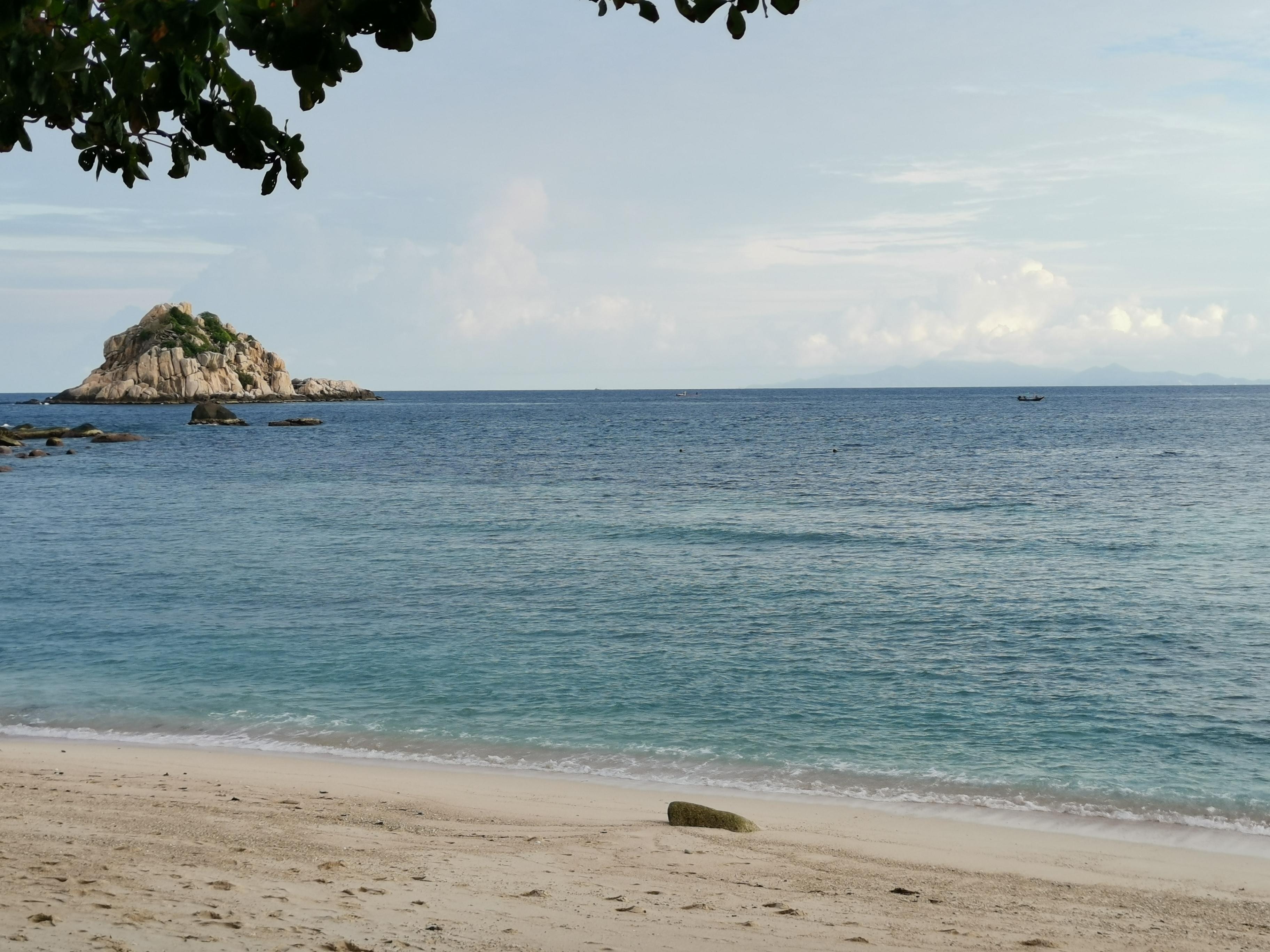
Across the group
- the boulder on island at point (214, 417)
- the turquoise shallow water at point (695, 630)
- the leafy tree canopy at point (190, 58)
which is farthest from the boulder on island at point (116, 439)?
the leafy tree canopy at point (190, 58)

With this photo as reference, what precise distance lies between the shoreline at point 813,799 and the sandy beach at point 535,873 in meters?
0.20

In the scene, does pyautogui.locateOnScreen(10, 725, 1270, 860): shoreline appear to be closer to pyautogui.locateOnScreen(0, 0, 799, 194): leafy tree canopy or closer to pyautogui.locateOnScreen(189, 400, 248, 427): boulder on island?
pyautogui.locateOnScreen(0, 0, 799, 194): leafy tree canopy

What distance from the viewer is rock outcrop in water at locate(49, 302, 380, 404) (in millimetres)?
165625

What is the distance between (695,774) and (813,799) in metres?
1.73

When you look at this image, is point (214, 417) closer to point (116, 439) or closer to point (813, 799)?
point (116, 439)

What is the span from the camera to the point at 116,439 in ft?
269

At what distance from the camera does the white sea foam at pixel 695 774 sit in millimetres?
12195

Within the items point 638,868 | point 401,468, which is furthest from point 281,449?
point 638,868

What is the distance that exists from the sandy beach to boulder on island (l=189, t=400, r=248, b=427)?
10327 centimetres

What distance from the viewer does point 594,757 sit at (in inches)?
562

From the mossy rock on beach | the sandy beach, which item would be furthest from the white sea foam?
the mossy rock on beach

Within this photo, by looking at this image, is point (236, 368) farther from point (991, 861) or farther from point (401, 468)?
point (991, 861)

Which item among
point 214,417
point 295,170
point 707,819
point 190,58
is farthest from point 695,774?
point 214,417

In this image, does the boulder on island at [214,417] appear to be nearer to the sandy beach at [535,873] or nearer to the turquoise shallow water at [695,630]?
the turquoise shallow water at [695,630]
